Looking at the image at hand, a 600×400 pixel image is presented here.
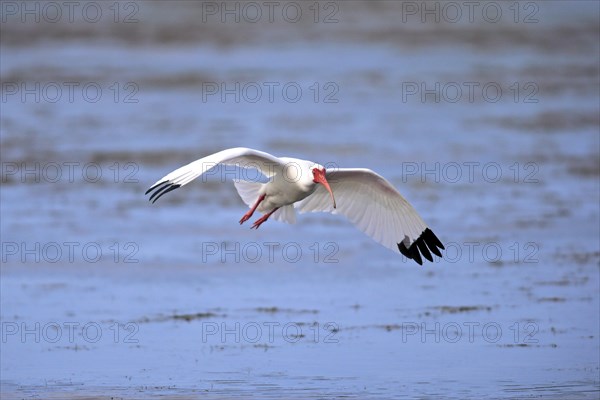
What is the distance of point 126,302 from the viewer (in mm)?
13664

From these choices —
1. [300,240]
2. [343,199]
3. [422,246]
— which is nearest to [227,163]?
[343,199]

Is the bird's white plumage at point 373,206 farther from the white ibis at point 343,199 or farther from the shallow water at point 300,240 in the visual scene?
the shallow water at point 300,240

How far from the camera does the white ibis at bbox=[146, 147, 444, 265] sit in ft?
39.1

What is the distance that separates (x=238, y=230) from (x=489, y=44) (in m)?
23.4

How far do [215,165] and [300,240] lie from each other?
6251 mm

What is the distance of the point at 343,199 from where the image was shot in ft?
42.0

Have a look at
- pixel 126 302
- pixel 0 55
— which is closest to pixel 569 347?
pixel 126 302

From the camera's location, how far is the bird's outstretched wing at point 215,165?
411 inches

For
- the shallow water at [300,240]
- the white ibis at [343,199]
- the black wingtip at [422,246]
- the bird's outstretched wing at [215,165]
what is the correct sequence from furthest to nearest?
1. the black wingtip at [422,246]
2. the white ibis at [343,199]
3. the shallow water at [300,240]
4. the bird's outstretched wing at [215,165]

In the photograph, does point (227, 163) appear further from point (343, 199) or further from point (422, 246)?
point (422, 246)

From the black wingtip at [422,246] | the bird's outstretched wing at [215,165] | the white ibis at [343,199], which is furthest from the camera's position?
the black wingtip at [422,246]

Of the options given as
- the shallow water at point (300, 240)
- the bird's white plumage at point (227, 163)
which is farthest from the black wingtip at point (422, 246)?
the bird's white plumage at point (227, 163)

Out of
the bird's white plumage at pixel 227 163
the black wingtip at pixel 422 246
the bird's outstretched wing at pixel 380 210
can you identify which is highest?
the bird's white plumage at pixel 227 163

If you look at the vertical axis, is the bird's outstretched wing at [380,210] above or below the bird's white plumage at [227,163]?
below
